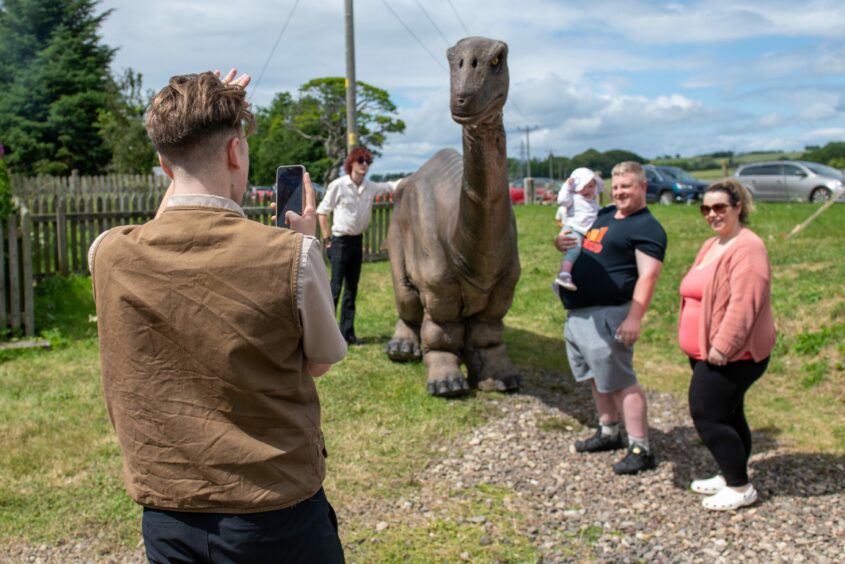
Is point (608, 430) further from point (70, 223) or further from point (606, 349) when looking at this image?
point (70, 223)

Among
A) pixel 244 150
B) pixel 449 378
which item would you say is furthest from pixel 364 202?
pixel 244 150

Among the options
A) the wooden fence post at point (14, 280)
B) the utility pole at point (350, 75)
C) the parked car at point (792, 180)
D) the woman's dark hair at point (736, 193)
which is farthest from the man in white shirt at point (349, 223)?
the parked car at point (792, 180)

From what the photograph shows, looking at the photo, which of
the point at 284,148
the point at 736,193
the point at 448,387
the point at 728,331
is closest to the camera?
the point at 728,331

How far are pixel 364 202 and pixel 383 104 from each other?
29039 mm

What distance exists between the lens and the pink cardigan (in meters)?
4.09

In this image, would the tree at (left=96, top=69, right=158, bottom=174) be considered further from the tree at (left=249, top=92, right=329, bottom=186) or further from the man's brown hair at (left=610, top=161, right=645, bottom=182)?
the man's brown hair at (left=610, top=161, right=645, bottom=182)

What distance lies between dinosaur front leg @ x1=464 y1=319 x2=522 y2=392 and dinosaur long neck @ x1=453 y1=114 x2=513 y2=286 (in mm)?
762

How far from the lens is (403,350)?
710 centimetres

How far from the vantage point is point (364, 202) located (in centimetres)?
791

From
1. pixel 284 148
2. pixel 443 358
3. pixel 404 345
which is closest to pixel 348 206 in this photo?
pixel 404 345

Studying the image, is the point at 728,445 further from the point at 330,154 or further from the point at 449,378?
the point at 330,154

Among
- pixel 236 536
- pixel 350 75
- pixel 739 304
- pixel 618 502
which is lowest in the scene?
pixel 618 502

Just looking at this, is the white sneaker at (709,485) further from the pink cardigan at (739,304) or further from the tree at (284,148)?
the tree at (284,148)

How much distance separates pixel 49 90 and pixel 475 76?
1187 inches
